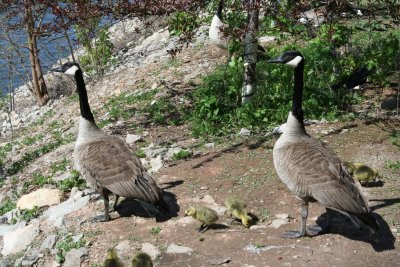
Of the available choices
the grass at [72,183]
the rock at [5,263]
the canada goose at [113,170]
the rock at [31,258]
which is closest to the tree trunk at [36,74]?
the grass at [72,183]

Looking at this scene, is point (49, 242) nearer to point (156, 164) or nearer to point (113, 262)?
point (113, 262)

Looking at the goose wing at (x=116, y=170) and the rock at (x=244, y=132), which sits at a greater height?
the goose wing at (x=116, y=170)

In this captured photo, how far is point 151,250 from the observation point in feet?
20.5

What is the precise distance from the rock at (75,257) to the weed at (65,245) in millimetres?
94

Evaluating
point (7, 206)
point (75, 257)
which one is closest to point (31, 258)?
point (75, 257)

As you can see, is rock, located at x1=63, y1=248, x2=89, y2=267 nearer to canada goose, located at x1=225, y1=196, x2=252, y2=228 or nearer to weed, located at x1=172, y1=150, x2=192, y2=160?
canada goose, located at x1=225, y1=196, x2=252, y2=228

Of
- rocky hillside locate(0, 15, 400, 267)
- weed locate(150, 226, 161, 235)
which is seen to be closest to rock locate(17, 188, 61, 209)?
rocky hillside locate(0, 15, 400, 267)

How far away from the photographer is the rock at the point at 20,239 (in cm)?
718

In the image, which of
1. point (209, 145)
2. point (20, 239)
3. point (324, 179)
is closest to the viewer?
point (324, 179)

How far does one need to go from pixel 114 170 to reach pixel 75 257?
113cm

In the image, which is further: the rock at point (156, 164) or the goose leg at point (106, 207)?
the rock at point (156, 164)

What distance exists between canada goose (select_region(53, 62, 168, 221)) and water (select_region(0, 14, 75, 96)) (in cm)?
Result: 660

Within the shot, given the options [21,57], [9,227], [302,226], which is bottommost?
[9,227]

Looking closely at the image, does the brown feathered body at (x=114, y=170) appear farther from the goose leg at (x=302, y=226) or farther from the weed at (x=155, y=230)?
the goose leg at (x=302, y=226)
